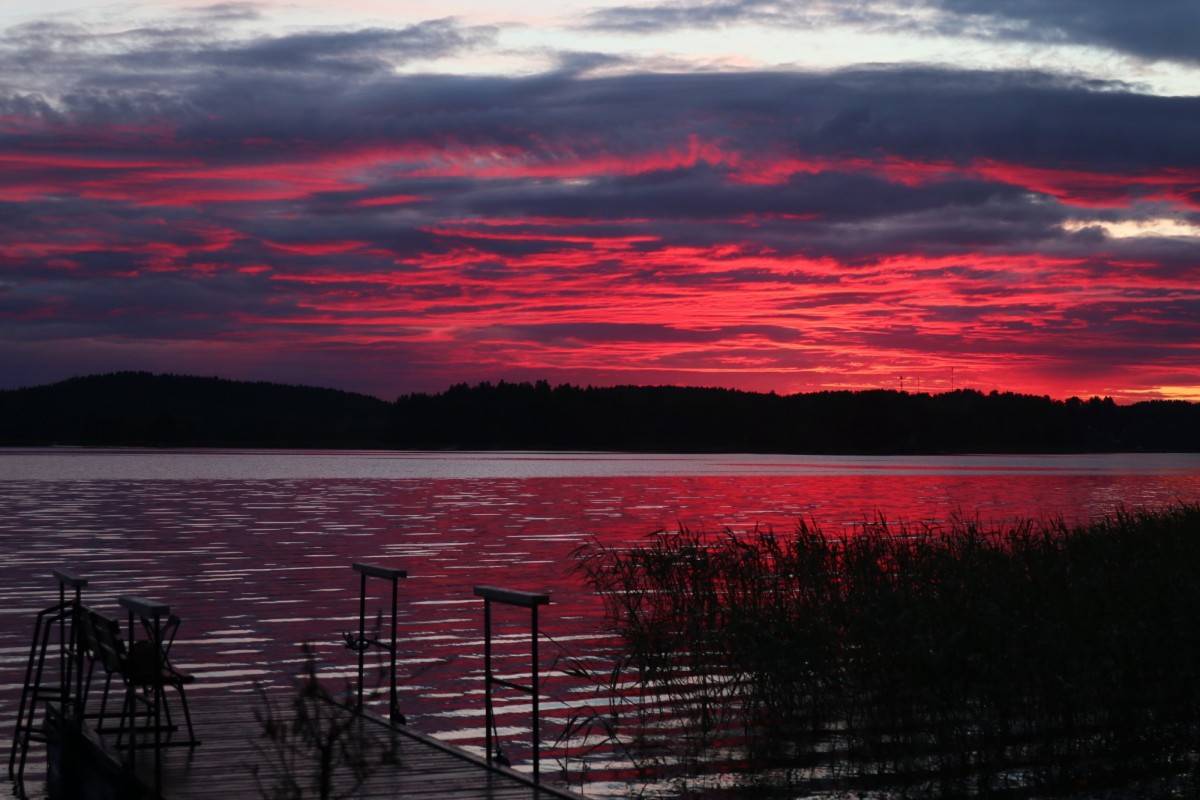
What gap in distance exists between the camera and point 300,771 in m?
10.7

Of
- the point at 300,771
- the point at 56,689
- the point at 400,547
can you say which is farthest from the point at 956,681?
the point at 400,547

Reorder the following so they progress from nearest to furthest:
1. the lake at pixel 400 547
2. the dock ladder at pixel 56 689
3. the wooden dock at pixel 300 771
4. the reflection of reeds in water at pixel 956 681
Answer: the wooden dock at pixel 300 771, the dock ladder at pixel 56 689, the reflection of reeds in water at pixel 956 681, the lake at pixel 400 547

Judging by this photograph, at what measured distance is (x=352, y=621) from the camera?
963 inches

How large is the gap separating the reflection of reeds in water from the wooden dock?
3460mm

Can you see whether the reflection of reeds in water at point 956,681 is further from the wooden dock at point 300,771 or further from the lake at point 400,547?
the wooden dock at point 300,771

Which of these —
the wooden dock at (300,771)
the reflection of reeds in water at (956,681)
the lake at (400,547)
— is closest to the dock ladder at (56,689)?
the wooden dock at (300,771)

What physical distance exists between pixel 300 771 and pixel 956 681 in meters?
7.26

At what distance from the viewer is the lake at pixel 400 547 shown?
19.3m

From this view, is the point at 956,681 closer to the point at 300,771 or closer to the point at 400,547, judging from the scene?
the point at 300,771

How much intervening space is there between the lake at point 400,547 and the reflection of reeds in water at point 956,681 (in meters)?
1.77

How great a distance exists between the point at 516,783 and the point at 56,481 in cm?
9024

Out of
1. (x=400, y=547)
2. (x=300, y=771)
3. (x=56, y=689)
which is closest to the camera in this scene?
(x=300, y=771)

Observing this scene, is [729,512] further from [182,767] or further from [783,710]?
[182,767]

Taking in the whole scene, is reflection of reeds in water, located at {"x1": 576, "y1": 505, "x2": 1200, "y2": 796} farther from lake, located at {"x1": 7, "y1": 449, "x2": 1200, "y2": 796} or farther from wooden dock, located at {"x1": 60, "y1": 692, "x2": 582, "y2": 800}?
wooden dock, located at {"x1": 60, "y1": 692, "x2": 582, "y2": 800}
